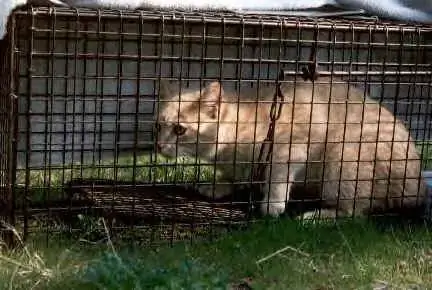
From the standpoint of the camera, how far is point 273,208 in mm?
3920

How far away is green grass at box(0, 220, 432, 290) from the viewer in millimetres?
2713

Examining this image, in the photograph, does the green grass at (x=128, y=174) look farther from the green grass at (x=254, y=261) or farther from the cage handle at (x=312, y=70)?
the cage handle at (x=312, y=70)

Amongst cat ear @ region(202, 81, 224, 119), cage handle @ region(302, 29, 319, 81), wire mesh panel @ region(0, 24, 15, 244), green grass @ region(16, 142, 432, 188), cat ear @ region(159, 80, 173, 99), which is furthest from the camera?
green grass @ region(16, 142, 432, 188)

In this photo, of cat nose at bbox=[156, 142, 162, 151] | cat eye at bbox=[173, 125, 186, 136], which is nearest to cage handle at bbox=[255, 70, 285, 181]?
cat eye at bbox=[173, 125, 186, 136]

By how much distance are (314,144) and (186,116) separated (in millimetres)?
679

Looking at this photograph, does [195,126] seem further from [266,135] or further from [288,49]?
[288,49]

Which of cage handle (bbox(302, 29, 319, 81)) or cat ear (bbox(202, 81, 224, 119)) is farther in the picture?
cat ear (bbox(202, 81, 224, 119))

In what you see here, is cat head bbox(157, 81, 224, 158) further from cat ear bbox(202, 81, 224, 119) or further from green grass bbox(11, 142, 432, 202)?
green grass bbox(11, 142, 432, 202)

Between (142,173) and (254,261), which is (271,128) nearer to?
(254,261)

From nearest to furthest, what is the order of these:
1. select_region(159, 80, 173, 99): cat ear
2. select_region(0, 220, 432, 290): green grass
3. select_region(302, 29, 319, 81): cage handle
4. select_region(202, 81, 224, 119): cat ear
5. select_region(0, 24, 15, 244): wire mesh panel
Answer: select_region(0, 220, 432, 290): green grass
select_region(0, 24, 15, 244): wire mesh panel
select_region(302, 29, 319, 81): cage handle
select_region(202, 81, 224, 119): cat ear
select_region(159, 80, 173, 99): cat ear

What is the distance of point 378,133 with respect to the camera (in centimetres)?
386

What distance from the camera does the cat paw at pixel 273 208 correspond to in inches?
154

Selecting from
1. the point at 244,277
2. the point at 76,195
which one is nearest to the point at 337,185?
the point at 244,277

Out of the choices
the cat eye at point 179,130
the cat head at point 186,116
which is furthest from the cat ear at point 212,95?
the cat eye at point 179,130
